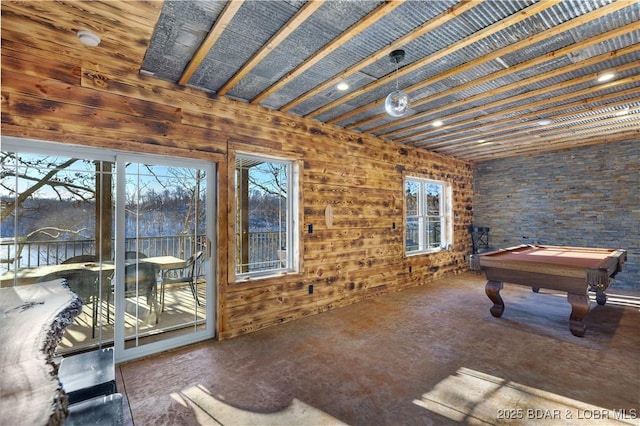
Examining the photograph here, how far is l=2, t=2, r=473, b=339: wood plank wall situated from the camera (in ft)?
8.20

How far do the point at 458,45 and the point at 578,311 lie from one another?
3.24 m

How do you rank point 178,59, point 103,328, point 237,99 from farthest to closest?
point 237,99, point 103,328, point 178,59

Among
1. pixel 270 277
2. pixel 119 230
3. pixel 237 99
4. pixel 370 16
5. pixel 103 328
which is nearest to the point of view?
pixel 370 16

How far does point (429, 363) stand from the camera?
2795 mm

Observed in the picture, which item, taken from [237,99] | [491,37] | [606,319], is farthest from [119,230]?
[606,319]

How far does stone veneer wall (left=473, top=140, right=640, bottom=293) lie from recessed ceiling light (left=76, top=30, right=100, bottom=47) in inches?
311

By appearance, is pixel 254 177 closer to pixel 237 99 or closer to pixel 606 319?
pixel 237 99

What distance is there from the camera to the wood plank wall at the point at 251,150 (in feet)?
8.20

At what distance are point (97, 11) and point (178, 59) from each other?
0.76 meters

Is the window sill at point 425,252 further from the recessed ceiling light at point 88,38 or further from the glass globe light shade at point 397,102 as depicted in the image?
the recessed ceiling light at point 88,38

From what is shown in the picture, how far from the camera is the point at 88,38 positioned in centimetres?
223

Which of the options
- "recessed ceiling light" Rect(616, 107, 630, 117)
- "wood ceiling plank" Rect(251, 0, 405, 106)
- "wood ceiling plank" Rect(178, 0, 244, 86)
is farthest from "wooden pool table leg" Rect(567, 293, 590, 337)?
"wood ceiling plank" Rect(178, 0, 244, 86)

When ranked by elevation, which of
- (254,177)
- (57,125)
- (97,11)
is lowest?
(254,177)

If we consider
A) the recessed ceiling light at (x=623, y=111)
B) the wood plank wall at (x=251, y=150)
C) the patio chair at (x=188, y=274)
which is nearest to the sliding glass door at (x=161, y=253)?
the patio chair at (x=188, y=274)
